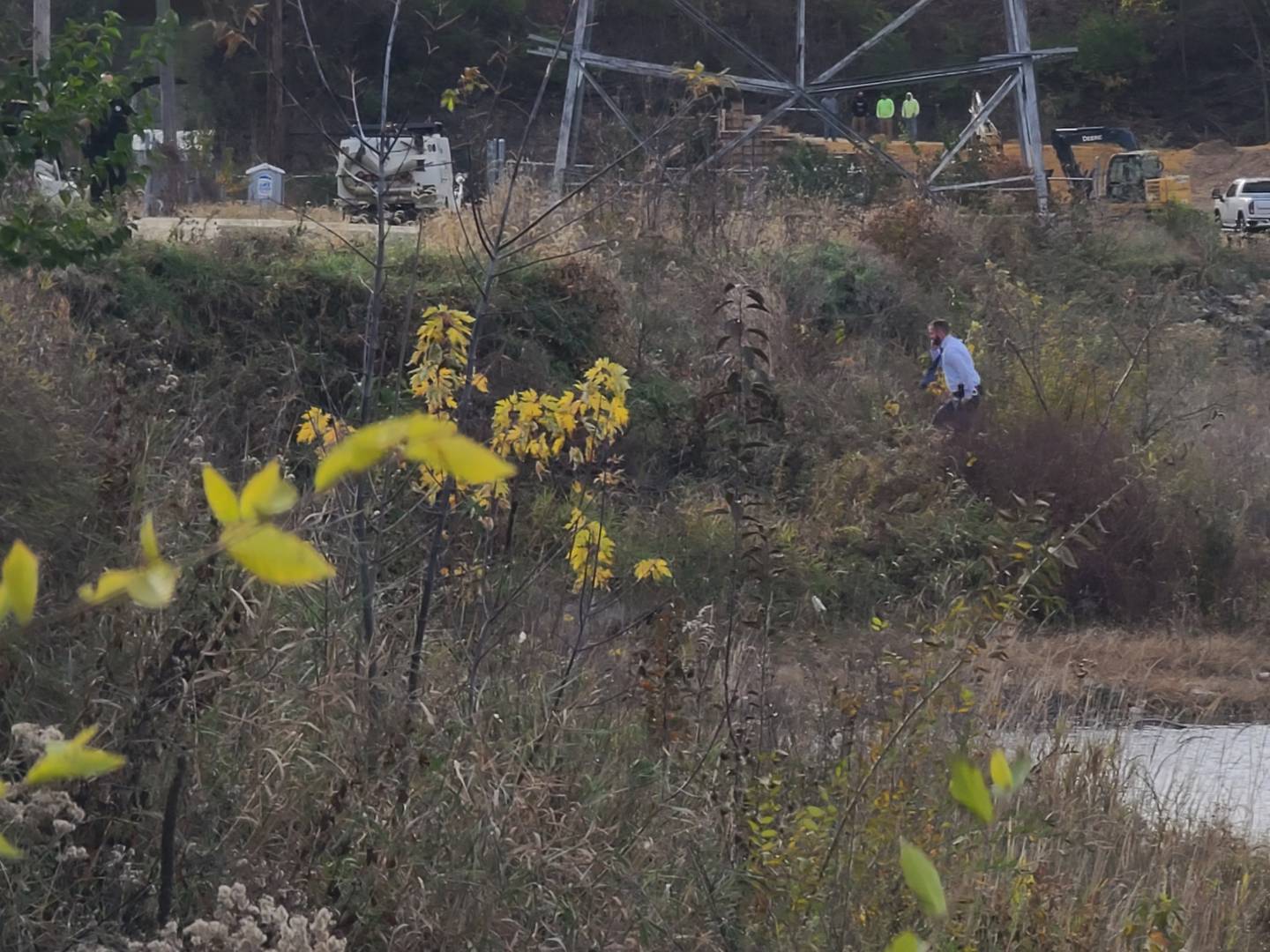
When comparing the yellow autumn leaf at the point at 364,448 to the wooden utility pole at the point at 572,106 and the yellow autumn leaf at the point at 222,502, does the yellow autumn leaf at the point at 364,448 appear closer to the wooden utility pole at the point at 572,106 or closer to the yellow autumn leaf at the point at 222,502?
the yellow autumn leaf at the point at 222,502

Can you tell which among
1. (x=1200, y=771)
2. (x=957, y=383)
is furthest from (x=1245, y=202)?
(x=1200, y=771)

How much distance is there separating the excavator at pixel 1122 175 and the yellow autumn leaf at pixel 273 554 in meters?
23.5

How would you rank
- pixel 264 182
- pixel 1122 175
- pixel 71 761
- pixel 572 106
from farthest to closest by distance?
pixel 1122 175, pixel 264 182, pixel 572 106, pixel 71 761

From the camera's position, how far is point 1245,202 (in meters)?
35.5

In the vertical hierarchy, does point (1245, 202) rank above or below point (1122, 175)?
below

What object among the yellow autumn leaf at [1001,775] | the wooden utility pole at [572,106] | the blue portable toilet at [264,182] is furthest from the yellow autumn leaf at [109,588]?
the blue portable toilet at [264,182]

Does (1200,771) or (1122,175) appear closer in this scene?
(1200,771)

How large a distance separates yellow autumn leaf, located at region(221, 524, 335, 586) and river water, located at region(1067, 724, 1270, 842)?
16.3 feet

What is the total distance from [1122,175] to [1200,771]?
27.6m

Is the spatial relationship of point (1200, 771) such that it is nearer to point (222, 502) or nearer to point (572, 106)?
point (222, 502)

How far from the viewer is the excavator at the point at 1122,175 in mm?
27469

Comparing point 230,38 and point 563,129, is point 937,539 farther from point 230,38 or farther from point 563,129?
point 563,129

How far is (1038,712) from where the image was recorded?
19.0 feet

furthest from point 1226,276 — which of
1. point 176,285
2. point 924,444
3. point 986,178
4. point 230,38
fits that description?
point 230,38
